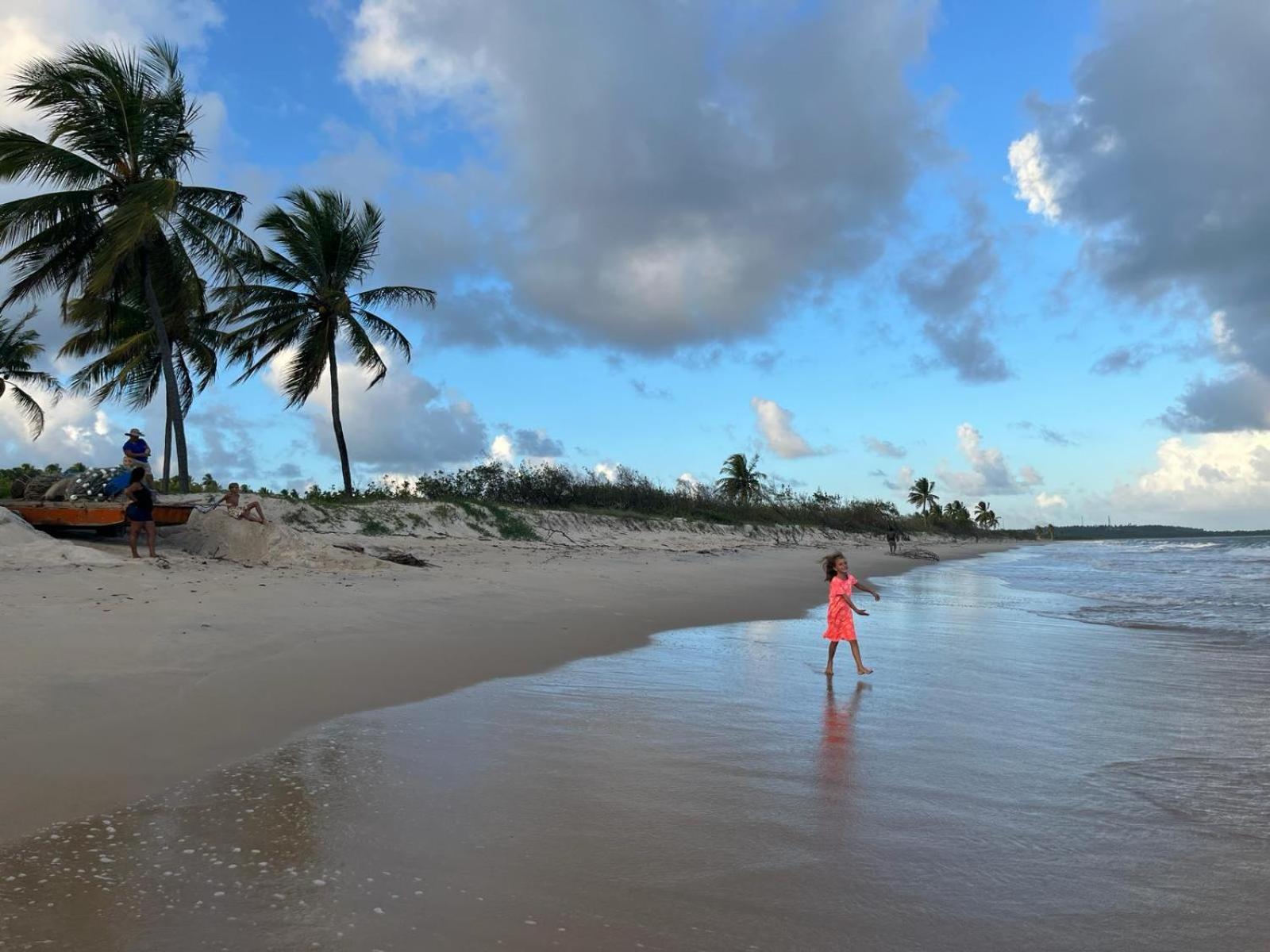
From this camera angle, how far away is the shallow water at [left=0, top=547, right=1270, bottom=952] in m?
2.42

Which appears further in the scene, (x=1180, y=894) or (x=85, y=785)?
(x=85, y=785)

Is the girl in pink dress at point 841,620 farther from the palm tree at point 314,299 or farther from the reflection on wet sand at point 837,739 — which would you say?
the palm tree at point 314,299

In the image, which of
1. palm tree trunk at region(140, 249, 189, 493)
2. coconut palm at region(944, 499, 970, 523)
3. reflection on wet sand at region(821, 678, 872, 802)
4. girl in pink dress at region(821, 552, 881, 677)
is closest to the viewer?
reflection on wet sand at region(821, 678, 872, 802)

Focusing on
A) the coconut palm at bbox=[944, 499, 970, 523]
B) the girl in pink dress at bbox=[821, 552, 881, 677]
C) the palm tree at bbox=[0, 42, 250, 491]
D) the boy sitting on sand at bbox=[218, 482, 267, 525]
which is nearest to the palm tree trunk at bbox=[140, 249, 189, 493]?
the palm tree at bbox=[0, 42, 250, 491]

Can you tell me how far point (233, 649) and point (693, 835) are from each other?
4.38 meters

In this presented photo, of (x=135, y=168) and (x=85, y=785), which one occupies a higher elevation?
(x=135, y=168)

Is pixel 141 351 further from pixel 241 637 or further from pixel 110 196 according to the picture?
pixel 241 637

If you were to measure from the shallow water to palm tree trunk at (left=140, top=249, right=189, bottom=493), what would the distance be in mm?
18876

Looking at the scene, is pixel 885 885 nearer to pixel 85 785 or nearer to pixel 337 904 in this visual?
pixel 337 904

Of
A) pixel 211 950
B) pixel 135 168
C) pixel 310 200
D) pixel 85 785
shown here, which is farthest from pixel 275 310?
pixel 211 950

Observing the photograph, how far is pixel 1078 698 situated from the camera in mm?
5961

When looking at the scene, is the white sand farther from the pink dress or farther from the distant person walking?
the pink dress

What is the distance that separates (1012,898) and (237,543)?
1198 cm

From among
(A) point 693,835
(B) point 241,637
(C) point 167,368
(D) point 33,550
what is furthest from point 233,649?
(C) point 167,368
